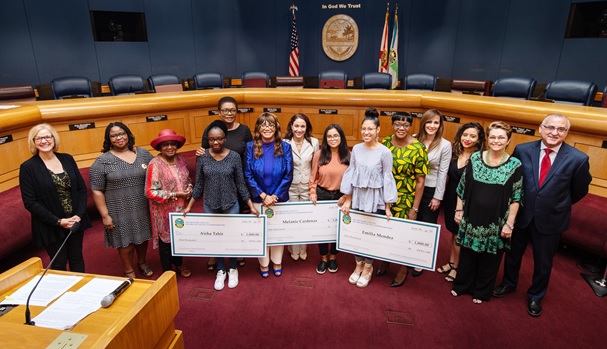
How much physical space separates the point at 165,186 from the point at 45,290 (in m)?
1.25

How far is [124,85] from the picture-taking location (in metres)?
6.19

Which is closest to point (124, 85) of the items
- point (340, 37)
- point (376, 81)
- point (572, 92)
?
point (376, 81)

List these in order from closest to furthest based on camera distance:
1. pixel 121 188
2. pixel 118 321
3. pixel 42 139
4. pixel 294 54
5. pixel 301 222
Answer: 1. pixel 118 321
2. pixel 42 139
3. pixel 121 188
4. pixel 301 222
5. pixel 294 54

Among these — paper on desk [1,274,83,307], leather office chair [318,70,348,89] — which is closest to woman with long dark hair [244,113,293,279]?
paper on desk [1,274,83,307]

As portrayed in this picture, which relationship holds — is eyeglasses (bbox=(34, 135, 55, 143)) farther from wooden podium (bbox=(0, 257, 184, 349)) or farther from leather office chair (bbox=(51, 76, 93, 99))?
leather office chair (bbox=(51, 76, 93, 99))

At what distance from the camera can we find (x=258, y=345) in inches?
97.7

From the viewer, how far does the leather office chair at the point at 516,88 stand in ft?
17.3

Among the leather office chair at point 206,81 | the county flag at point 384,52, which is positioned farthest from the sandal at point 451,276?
the county flag at point 384,52

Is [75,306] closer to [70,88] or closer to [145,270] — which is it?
[145,270]

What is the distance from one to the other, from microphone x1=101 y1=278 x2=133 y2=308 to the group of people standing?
1.16 metres

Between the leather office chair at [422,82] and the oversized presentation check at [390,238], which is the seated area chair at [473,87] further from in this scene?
the oversized presentation check at [390,238]

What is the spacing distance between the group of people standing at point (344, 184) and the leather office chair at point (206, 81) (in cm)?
406

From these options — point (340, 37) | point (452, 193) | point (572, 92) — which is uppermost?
point (340, 37)

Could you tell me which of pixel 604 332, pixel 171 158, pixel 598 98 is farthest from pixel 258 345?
pixel 598 98
